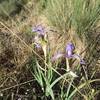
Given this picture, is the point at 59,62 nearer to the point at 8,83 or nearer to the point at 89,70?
the point at 89,70

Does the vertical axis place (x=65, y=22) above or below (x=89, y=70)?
above

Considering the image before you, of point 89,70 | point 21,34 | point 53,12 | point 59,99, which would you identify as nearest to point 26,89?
point 59,99

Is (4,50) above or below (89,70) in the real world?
above

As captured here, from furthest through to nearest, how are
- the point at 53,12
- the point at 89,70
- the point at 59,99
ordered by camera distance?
the point at 53,12, the point at 89,70, the point at 59,99

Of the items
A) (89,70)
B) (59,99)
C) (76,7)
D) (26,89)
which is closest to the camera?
(59,99)

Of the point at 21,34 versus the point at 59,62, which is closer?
the point at 59,62

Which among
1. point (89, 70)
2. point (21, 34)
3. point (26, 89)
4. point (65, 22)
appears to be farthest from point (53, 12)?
point (26, 89)

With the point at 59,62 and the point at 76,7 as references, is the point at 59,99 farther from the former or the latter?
the point at 76,7

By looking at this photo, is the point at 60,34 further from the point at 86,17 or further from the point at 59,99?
the point at 59,99

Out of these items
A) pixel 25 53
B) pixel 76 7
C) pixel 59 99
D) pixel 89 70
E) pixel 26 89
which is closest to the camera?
pixel 59 99

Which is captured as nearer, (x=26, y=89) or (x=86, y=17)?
(x=26, y=89)
